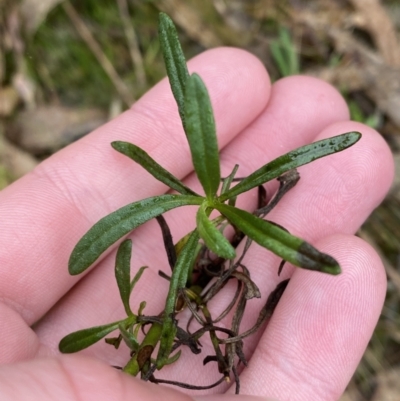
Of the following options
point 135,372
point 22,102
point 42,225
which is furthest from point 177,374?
point 22,102

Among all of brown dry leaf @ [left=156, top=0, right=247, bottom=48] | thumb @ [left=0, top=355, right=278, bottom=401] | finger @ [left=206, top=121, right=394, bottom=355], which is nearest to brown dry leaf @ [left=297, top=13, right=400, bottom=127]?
brown dry leaf @ [left=156, top=0, right=247, bottom=48]

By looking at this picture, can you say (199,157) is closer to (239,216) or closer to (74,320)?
(239,216)

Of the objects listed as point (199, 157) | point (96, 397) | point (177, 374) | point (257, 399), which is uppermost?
point (199, 157)

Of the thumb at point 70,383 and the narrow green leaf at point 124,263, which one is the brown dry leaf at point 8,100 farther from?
Result: the thumb at point 70,383

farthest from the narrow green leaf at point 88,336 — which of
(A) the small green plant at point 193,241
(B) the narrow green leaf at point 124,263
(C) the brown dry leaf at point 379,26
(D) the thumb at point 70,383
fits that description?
(C) the brown dry leaf at point 379,26

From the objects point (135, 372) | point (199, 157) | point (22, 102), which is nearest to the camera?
point (199, 157)

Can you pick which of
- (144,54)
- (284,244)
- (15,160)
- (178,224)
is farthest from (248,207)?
(144,54)

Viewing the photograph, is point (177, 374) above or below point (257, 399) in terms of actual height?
below
